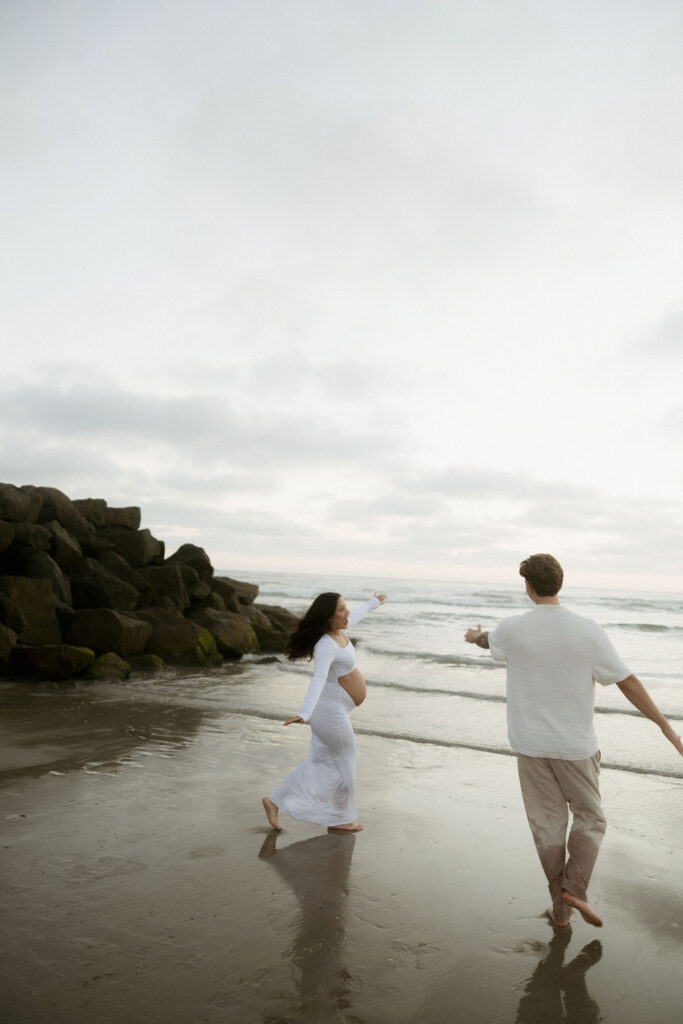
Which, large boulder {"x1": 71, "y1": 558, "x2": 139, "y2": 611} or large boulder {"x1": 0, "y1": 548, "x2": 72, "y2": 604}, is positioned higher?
large boulder {"x1": 0, "y1": 548, "x2": 72, "y2": 604}

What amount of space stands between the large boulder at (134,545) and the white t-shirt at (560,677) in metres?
16.0

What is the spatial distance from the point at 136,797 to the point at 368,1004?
12.2ft

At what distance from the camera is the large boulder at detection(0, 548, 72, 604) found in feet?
49.5

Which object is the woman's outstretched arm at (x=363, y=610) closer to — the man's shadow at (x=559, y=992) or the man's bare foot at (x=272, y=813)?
the man's bare foot at (x=272, y=813)

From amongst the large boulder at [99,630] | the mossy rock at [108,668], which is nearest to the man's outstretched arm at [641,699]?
the mossy rock at [108,668]

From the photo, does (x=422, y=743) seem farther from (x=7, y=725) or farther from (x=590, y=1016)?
(x=590, y=1016)

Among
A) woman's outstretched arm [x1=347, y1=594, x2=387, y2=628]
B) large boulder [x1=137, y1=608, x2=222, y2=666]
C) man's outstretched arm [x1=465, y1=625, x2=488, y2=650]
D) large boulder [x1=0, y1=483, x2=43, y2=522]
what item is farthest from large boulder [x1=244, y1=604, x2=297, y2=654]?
man's outstretched arm [x1=465, y1=625, x2=488, y2=650]

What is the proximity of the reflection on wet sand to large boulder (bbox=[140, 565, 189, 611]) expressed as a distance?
1303cm

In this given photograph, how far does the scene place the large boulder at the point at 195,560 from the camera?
20.9 metres

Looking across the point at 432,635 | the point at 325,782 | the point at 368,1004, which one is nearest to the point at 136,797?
the point at 325,782

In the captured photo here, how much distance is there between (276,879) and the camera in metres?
4.66

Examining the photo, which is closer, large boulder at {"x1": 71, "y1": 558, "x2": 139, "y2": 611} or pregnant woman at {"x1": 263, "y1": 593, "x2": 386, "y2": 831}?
pregnant woman at {"x1": 263, "y1": 593, "x2": 386, "y2": 831}

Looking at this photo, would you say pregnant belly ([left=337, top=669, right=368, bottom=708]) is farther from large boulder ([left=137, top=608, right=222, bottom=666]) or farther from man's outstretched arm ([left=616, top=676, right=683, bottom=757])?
large boulder ([left=137, top=608, right=222, bottom=666])

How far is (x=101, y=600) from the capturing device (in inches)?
633
